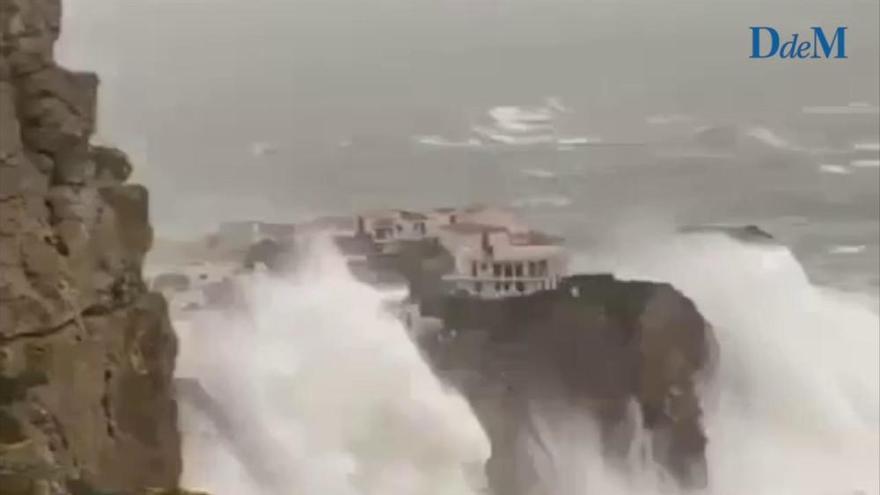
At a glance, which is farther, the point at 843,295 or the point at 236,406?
the point at 843,295

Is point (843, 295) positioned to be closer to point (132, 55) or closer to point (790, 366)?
point (790, 366)

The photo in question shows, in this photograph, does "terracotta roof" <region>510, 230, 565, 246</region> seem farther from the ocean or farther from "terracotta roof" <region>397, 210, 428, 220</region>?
"terracotta roof" <region>397, 210, 428, 220</region>

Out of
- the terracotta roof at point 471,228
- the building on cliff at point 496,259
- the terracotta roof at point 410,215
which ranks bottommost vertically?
the building on cliff at point 496,259

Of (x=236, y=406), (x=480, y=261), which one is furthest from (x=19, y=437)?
(x=480, y=261)

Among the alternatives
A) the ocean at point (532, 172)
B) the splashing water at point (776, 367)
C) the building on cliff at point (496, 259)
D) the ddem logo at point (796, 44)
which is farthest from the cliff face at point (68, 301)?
the ddem logo at point (796, 44)

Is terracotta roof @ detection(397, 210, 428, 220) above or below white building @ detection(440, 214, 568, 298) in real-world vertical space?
above

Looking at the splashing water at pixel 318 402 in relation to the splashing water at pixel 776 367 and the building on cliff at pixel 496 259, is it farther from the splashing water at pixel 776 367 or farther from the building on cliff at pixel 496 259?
the splashing water at pixel 776 367

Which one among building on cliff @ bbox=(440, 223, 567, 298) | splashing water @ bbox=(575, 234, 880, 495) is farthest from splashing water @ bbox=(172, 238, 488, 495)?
splashing water @ bbox=(575, 234, 880, 495)
